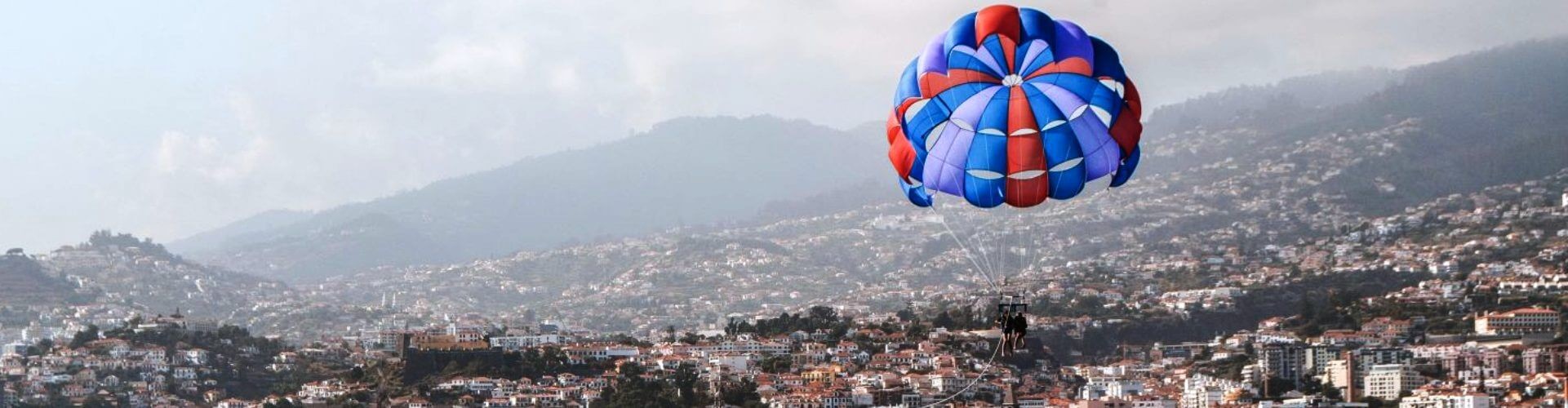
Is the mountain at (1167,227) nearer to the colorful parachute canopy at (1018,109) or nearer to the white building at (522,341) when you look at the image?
the white building at (522,341)

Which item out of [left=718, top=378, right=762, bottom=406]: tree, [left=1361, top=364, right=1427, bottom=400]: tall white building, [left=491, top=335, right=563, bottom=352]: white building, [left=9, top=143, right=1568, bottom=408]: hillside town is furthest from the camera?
[left=491, top=335, right=563, bottom=352]: white building

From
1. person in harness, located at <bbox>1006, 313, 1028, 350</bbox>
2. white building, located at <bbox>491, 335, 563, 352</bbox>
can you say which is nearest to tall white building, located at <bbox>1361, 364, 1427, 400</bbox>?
white building, located at <bbox>491, 335, 563, 352</bbox>

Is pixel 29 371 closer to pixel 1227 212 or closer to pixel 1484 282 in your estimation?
pixel 1484 282

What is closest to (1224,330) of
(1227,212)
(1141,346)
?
(1141,346)

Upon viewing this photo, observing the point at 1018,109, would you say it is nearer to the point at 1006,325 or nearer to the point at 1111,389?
the point at 1006,325

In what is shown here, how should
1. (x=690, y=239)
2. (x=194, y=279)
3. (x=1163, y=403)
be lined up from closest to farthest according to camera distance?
(x=1163, y=403)
(x=194, y=279)
(x=690, y=239)

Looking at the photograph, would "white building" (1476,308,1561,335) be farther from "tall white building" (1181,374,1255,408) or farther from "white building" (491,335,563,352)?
"white building" (491,335,563,352)
